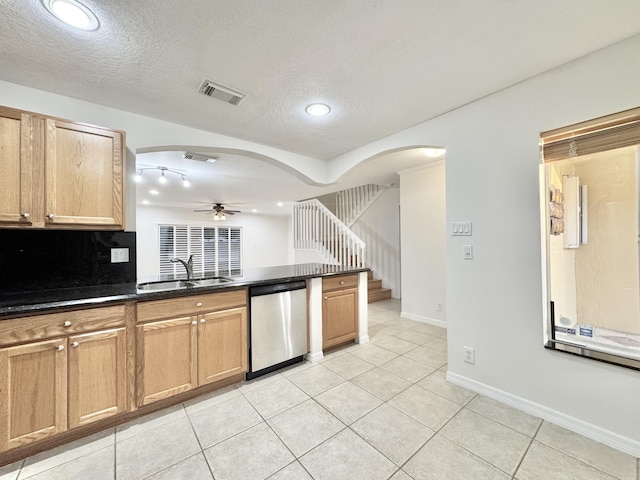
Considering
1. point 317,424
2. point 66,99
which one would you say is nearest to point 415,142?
point 317,424

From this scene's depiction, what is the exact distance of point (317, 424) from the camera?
5.92 feet

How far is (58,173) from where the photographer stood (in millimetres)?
1834

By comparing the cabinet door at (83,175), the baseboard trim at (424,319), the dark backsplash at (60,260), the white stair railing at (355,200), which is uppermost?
the white stair railing at (355,200)

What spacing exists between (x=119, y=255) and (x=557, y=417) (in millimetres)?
3525

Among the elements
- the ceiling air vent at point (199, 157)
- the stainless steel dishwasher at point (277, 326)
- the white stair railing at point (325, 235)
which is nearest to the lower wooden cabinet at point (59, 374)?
the stainless steel dishwasher at point (277, 326)

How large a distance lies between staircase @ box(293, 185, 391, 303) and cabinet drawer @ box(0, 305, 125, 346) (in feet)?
12.5

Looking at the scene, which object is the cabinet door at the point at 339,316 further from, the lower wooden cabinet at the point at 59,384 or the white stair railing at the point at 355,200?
the white stair railing at the point at 355,200

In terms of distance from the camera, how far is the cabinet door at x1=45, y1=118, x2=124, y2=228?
5.95 feet

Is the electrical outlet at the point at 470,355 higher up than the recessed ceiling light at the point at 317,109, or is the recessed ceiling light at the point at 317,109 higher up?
the recessed ceiling light at the point at 317,109

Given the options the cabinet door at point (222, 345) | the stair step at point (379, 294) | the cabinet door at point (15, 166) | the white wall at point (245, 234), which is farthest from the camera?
the white wall at point (245, 234)

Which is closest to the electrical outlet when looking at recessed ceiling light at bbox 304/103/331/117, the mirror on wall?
the mirror on wall

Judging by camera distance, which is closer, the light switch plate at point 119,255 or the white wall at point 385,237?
the light switch plate at point 119,255

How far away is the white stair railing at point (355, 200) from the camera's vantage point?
5.96m

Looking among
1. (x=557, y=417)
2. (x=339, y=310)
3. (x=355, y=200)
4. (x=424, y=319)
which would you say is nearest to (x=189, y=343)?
(x=339, y=310)
